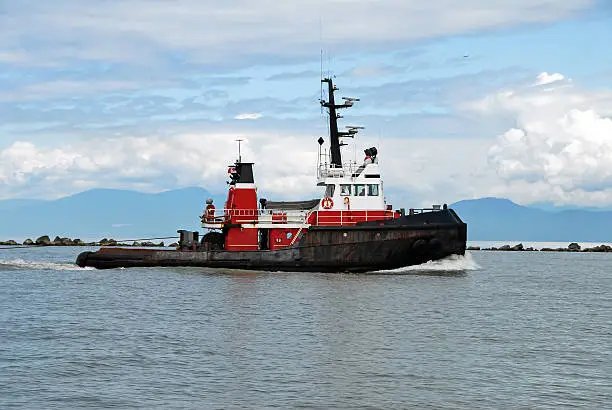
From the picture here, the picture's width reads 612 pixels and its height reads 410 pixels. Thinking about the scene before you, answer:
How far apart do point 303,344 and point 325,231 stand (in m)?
16.9

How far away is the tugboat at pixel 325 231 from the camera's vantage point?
126ft

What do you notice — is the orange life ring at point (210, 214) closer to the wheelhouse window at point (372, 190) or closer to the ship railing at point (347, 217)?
the ship railing at point (347, 217)

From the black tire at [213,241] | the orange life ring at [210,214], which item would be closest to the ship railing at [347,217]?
the orange life ring at [210,214]

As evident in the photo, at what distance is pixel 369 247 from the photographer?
126 ft

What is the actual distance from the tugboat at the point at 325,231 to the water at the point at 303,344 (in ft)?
4.80

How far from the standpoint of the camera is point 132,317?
27219mm

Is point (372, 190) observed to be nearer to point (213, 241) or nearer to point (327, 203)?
point (327, 203)

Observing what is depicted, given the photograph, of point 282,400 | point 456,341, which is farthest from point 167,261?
point 282,400

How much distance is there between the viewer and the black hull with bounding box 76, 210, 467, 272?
1510 inches

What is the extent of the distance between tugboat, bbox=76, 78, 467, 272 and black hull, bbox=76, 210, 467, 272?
0.04 m

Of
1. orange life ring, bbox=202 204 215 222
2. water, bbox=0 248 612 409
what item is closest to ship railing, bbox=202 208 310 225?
orange life ring, bbox=202 204 215 222

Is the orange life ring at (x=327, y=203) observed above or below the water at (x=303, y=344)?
above

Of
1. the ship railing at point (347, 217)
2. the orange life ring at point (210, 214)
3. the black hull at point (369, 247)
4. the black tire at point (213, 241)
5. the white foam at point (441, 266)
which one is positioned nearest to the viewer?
the black hull at point (369, 247)

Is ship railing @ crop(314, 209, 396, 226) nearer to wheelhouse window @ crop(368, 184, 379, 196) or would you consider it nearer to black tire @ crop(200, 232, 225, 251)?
wheelhouse window @ crop(368, 184, 379, 196)
